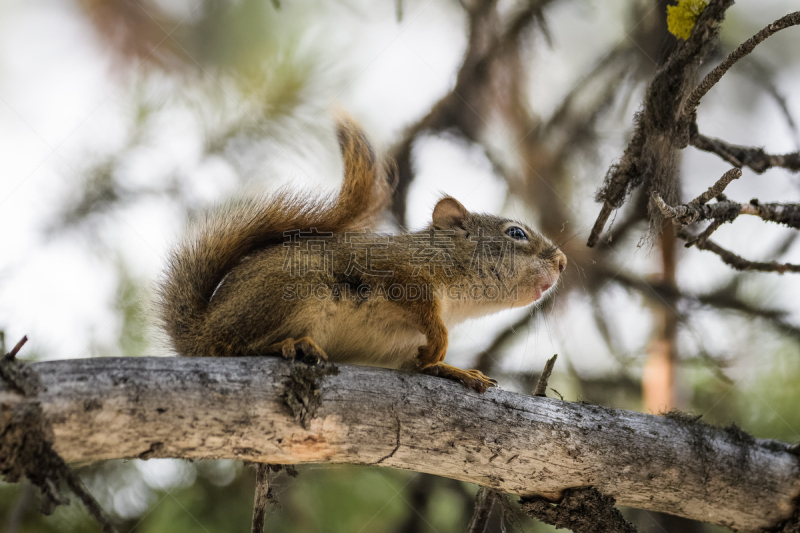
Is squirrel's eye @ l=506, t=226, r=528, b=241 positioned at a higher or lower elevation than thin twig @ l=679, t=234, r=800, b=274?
lower

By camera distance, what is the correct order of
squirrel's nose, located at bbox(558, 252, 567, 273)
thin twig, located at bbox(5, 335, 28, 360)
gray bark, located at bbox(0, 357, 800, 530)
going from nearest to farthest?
thin twig, located at bbox(5, 335, 28, 360), gray bark, located at bbox(0, 357, 800, 530), squirrel's nose, located at bbox(558, 252, 567, 273)

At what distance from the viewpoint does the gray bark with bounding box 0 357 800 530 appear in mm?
1303

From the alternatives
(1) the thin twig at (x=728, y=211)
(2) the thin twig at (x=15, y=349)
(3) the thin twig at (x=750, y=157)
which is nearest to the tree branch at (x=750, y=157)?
(3) the thin twig at (x=750, y=157)

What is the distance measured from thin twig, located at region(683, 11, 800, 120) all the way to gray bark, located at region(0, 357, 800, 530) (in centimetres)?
109

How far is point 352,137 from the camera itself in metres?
2.03

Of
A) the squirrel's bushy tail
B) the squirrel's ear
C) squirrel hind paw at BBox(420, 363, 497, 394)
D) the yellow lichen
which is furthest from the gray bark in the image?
the yellow lichen

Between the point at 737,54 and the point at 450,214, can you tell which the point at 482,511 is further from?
the point at 737,54

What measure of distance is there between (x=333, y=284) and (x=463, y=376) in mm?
547

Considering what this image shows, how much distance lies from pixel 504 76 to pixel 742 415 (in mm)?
1796

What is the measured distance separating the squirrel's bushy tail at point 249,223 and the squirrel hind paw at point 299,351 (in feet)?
1.55

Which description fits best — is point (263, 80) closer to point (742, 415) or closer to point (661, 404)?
point (661, 404)

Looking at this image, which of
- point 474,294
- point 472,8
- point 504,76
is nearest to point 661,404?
point 474,294

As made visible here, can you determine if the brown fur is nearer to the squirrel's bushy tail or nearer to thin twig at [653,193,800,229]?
the squirrel's bushy tail

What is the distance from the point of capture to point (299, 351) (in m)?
1.67
